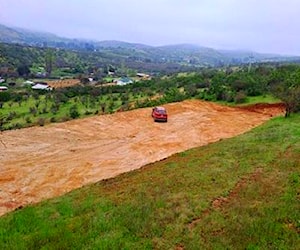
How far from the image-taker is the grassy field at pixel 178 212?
758 cm

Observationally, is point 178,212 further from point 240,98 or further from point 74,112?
point 74,112

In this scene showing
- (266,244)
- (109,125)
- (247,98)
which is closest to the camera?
(266,244)

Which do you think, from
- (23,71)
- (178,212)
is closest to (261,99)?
(178,212)

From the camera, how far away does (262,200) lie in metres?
9.20

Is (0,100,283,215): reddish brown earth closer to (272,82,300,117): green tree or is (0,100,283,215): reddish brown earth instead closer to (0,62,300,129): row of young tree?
(272,82,300,117): green tree

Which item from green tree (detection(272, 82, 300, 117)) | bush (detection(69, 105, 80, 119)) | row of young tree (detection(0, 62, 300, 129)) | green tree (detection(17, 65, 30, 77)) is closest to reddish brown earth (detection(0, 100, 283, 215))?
green tree (detection(272, 82, 300, 117))

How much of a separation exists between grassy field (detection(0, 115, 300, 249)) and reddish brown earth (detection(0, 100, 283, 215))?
8.13ft

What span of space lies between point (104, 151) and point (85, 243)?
11.1 metres

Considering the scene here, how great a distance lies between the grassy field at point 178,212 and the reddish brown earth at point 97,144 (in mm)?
2478

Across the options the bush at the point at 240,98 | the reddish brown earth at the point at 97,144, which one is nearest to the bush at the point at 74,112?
the reddish brown earth at the point at 97,144

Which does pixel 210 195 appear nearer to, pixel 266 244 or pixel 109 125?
pixel 266 244

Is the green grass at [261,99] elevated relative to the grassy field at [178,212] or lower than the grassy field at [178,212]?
lower

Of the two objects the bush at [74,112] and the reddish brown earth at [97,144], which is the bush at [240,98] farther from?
the bush at [74,112]

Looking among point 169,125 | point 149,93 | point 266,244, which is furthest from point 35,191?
point 149,93
